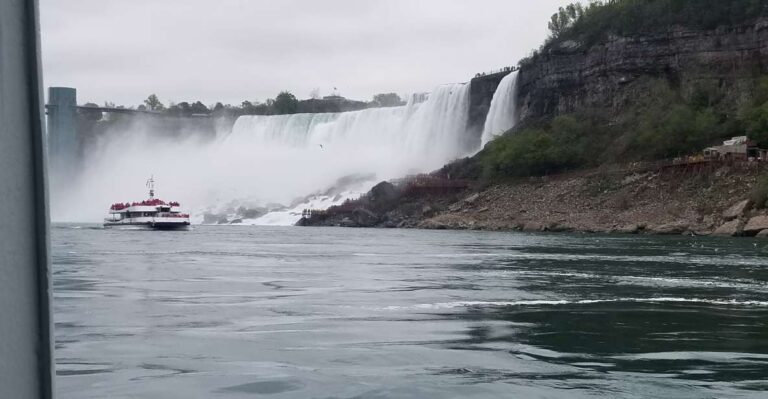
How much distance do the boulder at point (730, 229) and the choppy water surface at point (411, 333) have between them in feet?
102

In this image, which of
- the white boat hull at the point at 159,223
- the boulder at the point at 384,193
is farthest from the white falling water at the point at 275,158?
the white boat hull at the point at 159,223

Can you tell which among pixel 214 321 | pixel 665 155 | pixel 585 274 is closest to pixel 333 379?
pixel 214 321

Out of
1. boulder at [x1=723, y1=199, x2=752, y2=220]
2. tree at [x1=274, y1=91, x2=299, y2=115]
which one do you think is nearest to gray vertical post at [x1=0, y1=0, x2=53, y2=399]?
boulder at [x1=723, y1=199, x2=752, y2=220]

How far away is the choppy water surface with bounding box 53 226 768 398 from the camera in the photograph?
9.17 metres

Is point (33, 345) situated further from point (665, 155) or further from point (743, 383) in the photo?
point (665, 155)

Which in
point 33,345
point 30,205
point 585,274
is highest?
point 30,205

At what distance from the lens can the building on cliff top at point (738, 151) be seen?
2667 inches

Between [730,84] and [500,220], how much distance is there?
23.7 meters

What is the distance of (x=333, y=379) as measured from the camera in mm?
9469

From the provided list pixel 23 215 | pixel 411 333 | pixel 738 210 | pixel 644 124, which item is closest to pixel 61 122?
pixel 644 124

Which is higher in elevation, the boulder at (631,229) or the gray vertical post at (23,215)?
the gray vertical post at (23,215)

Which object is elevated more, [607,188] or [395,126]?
[395,126]

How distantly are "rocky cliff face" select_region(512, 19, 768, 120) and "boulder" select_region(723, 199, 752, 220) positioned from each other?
2190cm

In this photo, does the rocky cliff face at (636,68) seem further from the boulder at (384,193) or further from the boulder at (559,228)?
the boulder at (559,228)
